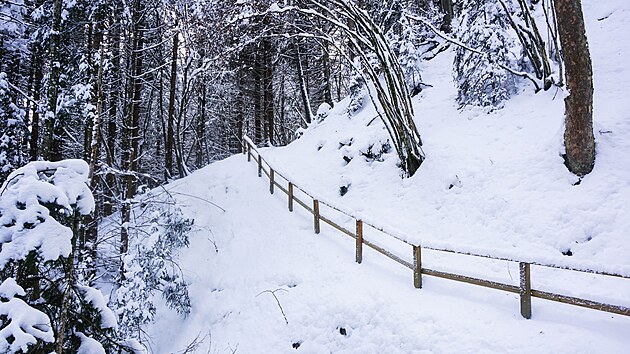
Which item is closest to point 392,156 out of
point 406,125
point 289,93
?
point 406,125

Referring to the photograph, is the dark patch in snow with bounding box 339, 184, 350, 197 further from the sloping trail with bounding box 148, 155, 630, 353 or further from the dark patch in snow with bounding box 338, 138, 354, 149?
the dark patch in snow with bounding box 338, 138, 354, 149

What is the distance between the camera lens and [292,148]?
1756cm

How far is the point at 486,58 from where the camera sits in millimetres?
10234

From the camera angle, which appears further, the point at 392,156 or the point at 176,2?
the point at 176,2

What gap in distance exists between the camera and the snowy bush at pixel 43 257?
2.49m

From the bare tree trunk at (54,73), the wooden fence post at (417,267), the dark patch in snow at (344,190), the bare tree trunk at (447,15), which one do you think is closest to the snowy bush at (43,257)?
the wooden fence post at (417,267)

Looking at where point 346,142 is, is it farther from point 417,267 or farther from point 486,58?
point 417,267

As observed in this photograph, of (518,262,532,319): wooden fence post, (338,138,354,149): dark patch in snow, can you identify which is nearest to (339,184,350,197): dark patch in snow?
(338,138,354,149): dark patch in snow

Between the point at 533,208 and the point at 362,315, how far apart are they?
361 centimetres

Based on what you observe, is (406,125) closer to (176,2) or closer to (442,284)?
(442,284)

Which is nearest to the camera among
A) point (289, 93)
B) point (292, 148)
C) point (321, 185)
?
point (321, 185)

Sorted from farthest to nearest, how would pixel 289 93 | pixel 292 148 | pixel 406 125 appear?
1. pixel 289 93
2. pixel 292 148
3. pixel 406 125

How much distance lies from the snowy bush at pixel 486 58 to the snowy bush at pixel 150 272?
8.59 metres

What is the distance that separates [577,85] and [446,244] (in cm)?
385
